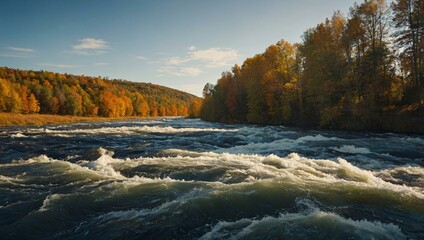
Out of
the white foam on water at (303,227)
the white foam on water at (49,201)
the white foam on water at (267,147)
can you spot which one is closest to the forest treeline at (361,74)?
the white foam on water at (267,147)

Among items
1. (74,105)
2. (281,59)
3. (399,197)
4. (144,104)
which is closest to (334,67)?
(281,59)

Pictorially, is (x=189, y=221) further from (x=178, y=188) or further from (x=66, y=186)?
(x=66, y=186)

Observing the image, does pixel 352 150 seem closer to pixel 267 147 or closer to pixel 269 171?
pixel 267 147

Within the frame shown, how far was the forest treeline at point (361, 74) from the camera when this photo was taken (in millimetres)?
34531

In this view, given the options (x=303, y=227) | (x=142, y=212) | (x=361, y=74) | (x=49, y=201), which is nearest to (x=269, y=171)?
(x=303, y=227)

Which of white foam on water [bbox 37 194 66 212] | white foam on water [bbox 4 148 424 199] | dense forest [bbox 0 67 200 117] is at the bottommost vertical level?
white foam on water [bbox 37 194 66 212]

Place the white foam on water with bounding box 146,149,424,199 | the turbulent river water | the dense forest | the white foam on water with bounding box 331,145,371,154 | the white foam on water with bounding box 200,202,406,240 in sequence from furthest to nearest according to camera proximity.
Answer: the dense forest < the white foam on water with bounding box 331,145,371,154 < the white foam on water with bounding box 146,149,424,199 < the turbulent river water < the white foam on water with bounding box 200,202,406,240

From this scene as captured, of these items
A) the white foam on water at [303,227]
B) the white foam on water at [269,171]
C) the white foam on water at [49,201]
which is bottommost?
the white foam on water at [49,201]

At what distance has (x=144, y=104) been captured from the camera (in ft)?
587

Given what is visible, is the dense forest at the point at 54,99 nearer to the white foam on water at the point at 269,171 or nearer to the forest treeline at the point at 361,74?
the forest treeline at the point at 361,74

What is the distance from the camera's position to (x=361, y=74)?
1497 inches

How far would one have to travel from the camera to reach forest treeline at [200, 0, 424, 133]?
34.5 metres

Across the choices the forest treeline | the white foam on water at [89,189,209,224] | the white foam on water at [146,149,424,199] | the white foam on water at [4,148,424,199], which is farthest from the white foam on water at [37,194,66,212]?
the forest treeline

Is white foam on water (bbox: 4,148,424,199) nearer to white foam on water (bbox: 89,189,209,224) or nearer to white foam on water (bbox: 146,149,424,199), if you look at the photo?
white foam on water (bbox: 146,149,424,199)
